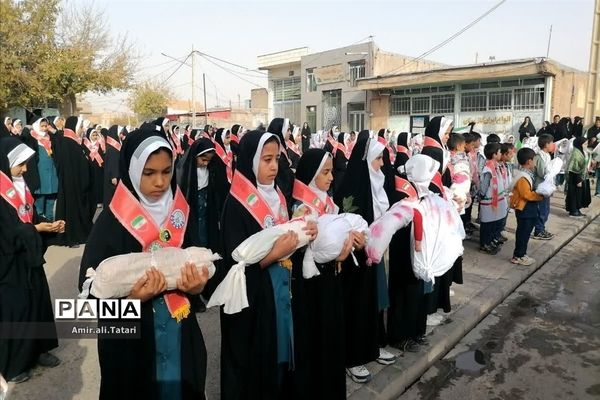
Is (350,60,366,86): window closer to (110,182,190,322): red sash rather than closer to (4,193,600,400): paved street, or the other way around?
(4,193,600,400): paved street

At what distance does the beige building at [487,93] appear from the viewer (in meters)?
19.2

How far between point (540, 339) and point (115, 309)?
412 centimetres

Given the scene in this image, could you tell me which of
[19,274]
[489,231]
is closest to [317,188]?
[19,274]

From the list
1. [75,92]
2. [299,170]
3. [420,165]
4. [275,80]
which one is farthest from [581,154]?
[275,80]

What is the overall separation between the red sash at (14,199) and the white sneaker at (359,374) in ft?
8.85

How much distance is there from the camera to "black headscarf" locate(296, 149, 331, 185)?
9.54ft

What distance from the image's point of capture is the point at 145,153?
1.97m

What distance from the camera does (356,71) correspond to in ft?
95.2

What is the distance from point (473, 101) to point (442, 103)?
1.70 meters

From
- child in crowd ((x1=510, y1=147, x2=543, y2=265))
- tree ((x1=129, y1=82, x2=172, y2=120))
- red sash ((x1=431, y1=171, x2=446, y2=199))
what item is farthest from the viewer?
tree ((x1=129, y1=82, x2=172, y2=120))

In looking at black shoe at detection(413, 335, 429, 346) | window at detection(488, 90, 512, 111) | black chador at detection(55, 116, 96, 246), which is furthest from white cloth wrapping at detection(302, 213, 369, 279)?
window at detection(488, 90, 512, 111)

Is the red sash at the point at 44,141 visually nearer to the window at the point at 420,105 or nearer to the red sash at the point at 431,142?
the red sash at the point at 431,142

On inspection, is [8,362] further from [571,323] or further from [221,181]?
[571,323]

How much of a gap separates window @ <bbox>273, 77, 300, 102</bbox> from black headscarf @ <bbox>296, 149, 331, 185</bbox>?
111ft
